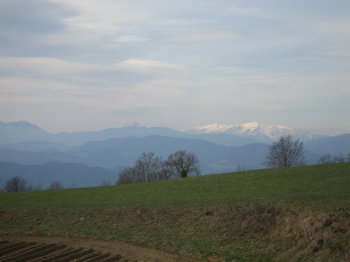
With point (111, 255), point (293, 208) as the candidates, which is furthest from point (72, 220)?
point (293, 208)

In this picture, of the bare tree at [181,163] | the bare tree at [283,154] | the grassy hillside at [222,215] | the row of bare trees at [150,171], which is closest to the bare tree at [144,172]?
the row of bare trees at [150,171]

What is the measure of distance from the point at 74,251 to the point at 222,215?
10163mm

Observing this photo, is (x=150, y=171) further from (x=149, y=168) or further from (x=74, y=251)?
(x=74, y=251)

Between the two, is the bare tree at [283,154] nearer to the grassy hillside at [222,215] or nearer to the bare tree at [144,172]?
the bare tree at [144,172]

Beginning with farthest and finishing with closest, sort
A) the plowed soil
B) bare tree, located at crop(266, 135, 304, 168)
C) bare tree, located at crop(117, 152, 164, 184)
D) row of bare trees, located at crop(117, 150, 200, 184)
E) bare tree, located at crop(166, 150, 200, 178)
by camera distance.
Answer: bare tree, located at crop(117, 152, 164, 184) → row of bare trees, located at crop(117, 150, 200, 184) → bare tree, located at crop(166, 150, 200, 178) → bare tree, located at crop(266, 135, 304, 168) → the plowed soil

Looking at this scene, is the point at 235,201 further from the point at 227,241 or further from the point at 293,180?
the point at 293,180

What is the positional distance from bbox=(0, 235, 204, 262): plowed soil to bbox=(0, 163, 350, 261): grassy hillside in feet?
3.65

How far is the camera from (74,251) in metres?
19.5

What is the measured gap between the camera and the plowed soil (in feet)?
59.9

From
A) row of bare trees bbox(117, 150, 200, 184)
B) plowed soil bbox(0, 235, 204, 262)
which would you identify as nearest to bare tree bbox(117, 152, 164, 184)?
row of bare trees bbox(117, 150, 200, 184)

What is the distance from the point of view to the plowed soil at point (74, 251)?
18258mm

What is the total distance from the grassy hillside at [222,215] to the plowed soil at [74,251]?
1112 mm

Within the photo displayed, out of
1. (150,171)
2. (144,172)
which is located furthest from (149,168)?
(144,172)

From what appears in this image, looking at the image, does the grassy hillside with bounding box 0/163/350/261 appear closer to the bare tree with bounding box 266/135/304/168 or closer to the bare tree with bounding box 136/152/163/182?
the bare tree with bounding box 266/135/304/168
